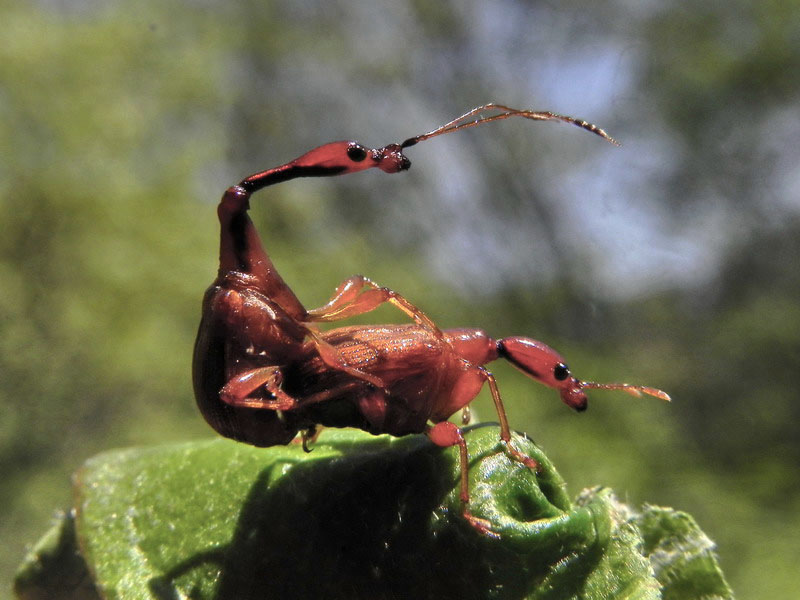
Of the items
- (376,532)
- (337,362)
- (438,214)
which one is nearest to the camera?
(376,532)

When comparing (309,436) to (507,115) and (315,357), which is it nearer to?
(315,357)

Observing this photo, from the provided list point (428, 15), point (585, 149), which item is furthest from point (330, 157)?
point (428, 15)

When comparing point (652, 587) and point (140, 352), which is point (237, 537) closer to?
point (652, 587)

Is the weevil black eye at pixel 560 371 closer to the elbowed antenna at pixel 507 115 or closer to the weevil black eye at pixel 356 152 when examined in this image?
the elbowed antenna at pixel 507 115

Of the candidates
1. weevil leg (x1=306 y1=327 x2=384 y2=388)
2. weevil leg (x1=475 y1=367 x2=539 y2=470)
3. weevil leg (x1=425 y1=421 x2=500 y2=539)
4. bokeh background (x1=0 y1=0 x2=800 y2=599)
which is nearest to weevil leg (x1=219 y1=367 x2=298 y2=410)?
weevil leg (x1=306 y1=327 x2=384 y2=388)

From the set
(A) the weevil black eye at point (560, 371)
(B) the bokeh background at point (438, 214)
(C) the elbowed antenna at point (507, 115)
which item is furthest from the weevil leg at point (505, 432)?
(B) the bokeh background at point (438, 214)

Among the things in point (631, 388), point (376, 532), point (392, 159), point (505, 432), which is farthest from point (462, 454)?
point (392, 159)
